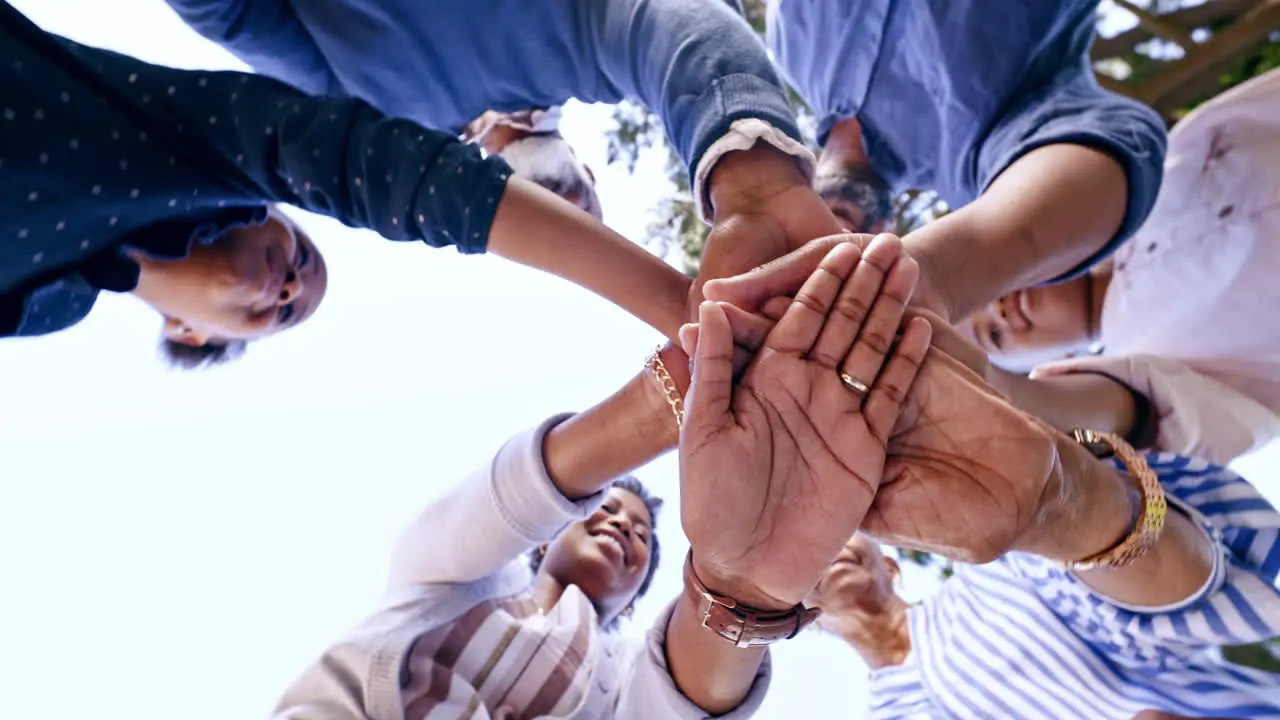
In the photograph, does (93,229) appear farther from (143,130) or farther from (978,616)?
(978,616)

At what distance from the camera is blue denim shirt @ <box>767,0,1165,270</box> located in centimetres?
80

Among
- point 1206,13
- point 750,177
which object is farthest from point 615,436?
point 1206,13

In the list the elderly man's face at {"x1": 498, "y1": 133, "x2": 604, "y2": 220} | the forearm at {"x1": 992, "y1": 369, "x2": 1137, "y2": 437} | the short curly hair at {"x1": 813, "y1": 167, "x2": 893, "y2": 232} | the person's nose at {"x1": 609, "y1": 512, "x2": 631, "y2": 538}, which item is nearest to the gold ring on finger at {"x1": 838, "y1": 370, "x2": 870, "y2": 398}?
the forearm at {"x1": 992, "y1": 369, "x2": 1137, "y2": 437}

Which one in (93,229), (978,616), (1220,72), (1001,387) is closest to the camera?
(93,229)

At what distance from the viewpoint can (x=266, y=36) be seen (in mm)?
925

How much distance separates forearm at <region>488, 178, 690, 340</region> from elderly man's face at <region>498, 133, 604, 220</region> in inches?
17.9

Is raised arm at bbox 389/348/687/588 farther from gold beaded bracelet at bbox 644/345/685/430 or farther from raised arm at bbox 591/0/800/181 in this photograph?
raised arm at bbox 591/0/800/181

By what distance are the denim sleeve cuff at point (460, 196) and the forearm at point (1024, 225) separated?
435 millimetres

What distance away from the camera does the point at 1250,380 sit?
1.05 metres

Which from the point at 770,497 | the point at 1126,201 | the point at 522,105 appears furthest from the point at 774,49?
the point at 770,497

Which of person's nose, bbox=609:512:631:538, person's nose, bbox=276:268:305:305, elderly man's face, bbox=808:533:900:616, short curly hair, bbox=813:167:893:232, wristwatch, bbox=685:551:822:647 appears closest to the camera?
wristwatch, bbox=685:551:822:647

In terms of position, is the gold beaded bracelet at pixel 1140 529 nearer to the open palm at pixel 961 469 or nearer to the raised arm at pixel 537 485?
the open palm at pixel 961 469

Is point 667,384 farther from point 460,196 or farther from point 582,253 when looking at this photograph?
point 460,196

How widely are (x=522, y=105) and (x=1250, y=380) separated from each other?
1120 millimetres
